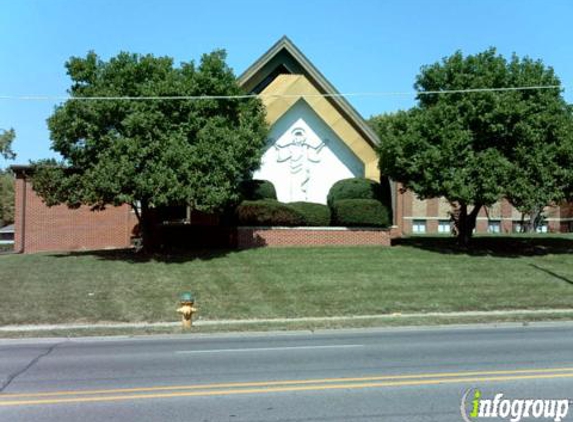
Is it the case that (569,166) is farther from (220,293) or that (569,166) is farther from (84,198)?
(84,198)

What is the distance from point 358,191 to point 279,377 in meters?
20.9

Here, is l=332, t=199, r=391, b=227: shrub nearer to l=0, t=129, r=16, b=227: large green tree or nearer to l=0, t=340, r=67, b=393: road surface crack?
l=0, t=340, r=67, b=393: road surface crack

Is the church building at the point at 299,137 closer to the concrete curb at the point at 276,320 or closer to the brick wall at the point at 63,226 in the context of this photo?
the brick wall at the point at 63,226

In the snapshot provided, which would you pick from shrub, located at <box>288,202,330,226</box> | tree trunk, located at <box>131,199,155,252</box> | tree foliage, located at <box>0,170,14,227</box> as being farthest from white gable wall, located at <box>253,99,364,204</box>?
tree foliage, located at <box>0,170,14,227</box>

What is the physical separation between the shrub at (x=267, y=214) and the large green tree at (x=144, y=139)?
7.82 ft

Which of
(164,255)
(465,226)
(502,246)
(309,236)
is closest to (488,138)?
(465,226)

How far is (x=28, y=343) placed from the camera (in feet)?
43.4

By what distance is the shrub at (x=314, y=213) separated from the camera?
2769 centimetres

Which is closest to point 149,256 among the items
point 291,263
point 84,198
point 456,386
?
point 84,198

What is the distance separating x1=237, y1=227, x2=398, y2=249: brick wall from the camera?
27156 mm

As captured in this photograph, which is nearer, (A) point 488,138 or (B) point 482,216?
(A) point 488,138

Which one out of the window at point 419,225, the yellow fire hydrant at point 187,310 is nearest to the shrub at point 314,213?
the yellow fire hydrant at point 187,310

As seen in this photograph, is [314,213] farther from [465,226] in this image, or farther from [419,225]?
[419,225]

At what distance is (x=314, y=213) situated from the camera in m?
27.8
